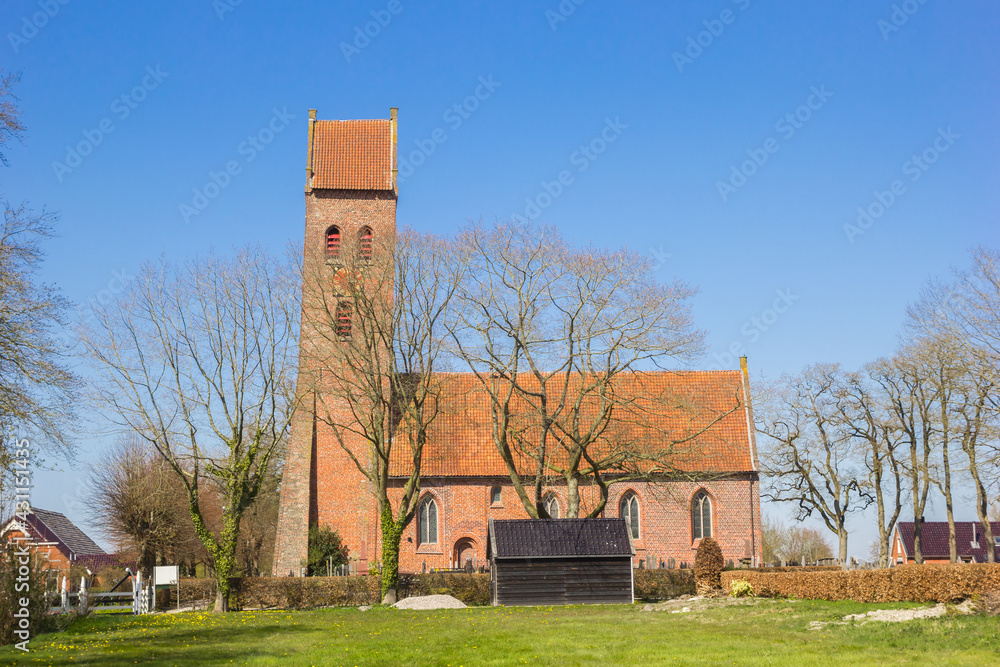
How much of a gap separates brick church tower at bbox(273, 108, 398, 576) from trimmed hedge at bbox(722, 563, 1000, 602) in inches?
734

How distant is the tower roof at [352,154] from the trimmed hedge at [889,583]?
26.0 meters

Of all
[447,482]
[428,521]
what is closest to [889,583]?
[447,482]

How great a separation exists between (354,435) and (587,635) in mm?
25726

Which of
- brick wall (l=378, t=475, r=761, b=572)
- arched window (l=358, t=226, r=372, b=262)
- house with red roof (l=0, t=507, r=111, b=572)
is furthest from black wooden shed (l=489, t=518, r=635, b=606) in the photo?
house with red roof (l=0, t=507, r=111, b=572)

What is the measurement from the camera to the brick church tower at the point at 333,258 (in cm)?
4019

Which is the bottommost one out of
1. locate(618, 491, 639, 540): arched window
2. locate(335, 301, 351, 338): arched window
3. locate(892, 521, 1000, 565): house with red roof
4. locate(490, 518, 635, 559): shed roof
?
locate(892, 521, 1000, 565): house with red roof

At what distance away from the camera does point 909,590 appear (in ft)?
66.6

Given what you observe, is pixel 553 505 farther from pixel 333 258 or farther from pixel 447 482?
pixel 333 258

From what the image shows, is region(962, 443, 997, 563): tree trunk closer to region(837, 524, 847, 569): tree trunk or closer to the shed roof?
region(837, 524, 847, 569): tree trunk

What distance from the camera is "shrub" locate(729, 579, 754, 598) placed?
27250 mm

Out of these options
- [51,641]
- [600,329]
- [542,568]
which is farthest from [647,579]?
[51,641]

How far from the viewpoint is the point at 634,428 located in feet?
144

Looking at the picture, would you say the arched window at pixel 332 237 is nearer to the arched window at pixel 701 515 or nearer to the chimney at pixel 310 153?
the chimney at pixel 310 153

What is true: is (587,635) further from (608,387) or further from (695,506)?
(695,506)
